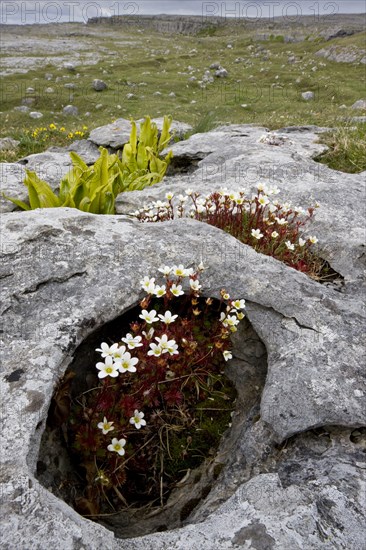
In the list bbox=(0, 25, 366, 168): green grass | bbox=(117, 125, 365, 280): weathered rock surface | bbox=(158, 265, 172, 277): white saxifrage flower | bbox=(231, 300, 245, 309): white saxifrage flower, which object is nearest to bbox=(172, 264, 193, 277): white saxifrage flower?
bbox=(158, 265, 172, 277): white saxifrage flower

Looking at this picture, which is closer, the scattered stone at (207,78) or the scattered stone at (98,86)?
the scattered stone at (98,86)

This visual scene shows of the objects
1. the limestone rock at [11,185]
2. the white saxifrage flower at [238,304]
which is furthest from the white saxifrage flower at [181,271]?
the limestone rock at [11,185]

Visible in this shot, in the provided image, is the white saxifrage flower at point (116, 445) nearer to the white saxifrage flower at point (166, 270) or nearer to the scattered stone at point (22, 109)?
the white saxifrage flower at point (166, 270)

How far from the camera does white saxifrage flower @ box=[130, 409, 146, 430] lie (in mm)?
2828

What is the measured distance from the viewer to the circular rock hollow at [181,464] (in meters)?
2.60

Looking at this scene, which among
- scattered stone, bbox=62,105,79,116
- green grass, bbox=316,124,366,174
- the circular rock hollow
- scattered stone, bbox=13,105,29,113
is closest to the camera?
the circular rock hollow

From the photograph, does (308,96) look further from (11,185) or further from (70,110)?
(11,185)

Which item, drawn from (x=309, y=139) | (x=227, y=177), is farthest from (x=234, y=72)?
(x=227, y=177)

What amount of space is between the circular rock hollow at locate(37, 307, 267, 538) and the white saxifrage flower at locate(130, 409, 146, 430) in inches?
16.1

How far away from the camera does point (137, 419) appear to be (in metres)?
2.89

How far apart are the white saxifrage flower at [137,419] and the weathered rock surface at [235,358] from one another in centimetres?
56

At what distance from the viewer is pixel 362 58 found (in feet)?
103

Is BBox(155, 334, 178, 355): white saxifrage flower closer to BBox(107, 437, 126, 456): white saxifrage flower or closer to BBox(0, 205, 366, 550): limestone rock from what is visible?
BBox(0, 205, 366, 550): limestone rock

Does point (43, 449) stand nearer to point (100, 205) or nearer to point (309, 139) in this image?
point (100, 205)
